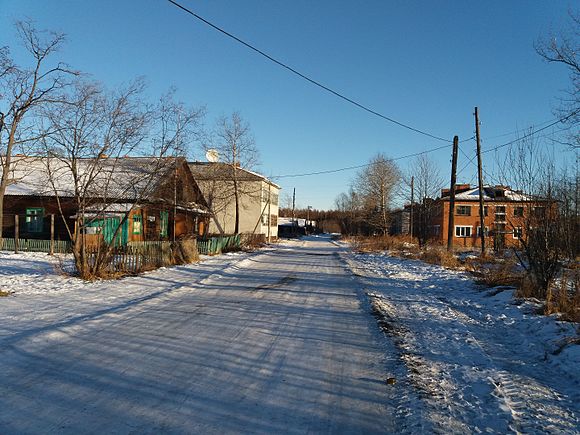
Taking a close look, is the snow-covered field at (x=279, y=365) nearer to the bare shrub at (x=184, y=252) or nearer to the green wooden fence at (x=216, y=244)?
the bare shrub at (x=184, y=252)

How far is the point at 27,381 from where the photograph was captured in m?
4.89

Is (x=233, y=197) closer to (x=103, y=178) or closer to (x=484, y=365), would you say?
(x=103, y=178)

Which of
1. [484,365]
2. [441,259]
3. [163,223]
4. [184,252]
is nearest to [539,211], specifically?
[484,365]

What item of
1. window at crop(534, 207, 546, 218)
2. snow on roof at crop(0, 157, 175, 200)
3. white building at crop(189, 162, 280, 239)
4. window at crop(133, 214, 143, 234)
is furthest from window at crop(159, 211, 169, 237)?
window at crop(534, 207, 546, 218)

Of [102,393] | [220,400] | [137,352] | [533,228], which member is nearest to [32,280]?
[137,352]

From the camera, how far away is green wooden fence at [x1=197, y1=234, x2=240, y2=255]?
26.9 metres

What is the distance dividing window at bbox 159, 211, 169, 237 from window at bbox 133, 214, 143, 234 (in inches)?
70.4

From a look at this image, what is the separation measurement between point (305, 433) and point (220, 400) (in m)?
1.07

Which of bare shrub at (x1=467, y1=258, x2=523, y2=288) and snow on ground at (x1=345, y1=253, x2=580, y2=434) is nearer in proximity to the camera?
snow on ground at (x1=345, y1=253, x2=580, y2=434)

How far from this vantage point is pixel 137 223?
28.8 meters

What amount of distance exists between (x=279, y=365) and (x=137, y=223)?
2525 centimetres

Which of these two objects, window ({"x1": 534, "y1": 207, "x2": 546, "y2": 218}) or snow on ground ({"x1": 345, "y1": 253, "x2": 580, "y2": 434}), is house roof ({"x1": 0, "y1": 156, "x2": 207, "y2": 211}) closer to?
snow on ground ({"x1": 345, "y1": 253, "x2": 580, "y2": 434})

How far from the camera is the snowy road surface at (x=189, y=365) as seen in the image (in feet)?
13.3

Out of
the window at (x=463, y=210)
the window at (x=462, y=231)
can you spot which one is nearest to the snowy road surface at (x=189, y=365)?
the window at (x=463, y=210)
